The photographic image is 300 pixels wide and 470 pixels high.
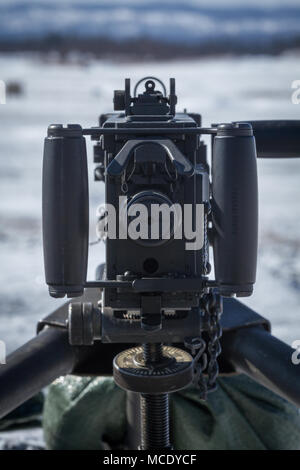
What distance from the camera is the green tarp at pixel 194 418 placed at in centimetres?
187

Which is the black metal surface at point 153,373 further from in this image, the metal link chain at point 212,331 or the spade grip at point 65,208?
the spade grip at point 65,208

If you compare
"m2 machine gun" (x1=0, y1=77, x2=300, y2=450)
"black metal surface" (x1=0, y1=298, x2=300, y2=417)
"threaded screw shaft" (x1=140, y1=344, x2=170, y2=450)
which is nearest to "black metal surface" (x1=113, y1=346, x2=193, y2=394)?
"m2 machine gun" (x1=0, y1=77, x2=300, y2=450)

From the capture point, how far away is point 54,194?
3.54 feet

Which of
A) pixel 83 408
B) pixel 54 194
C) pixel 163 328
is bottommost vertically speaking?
pixel 83 408

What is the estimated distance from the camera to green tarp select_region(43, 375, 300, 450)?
1872mm

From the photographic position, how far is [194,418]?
1879 millimetres

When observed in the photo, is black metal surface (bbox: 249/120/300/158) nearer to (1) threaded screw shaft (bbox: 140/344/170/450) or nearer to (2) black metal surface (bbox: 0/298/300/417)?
(2) black metal surface (bbox: 0/298/300/417)

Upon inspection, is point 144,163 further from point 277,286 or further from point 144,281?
point 277,286

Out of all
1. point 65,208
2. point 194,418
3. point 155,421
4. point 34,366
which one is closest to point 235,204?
point 65,208

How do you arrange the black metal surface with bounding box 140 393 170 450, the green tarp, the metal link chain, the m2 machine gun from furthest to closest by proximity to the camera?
1. the green tarp
2. the black metal surface with bounding box 140 393 170 450
3. the metal link chain
4. the m2 machine gun

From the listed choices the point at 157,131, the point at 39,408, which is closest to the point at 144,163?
the point at 157,131

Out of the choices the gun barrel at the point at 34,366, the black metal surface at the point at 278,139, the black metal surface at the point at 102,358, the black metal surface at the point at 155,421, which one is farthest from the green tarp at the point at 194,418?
the black metal surface at the point at 278,139

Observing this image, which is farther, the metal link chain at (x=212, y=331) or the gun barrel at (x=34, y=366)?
the gun barrel at (x=34, y=366)
